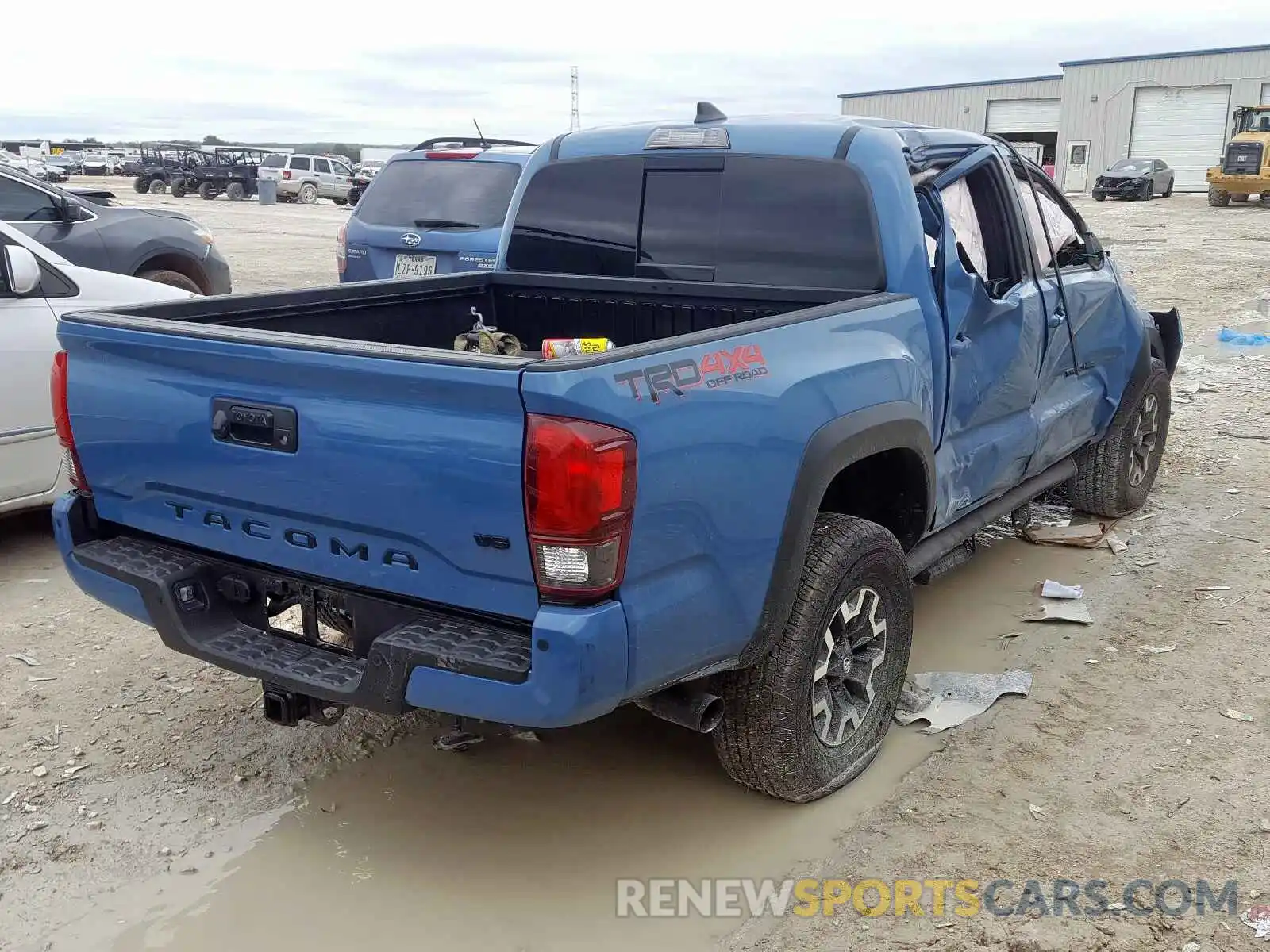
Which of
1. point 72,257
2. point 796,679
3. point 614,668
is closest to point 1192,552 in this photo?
point 796,679

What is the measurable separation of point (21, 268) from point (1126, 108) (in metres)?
50.0

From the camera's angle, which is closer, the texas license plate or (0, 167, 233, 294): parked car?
the texas license plate

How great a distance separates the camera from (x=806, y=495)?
10.2 feet

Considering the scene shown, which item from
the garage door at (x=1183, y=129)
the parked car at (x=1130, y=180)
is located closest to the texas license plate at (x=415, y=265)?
the parked car at (x=1130, y=180)

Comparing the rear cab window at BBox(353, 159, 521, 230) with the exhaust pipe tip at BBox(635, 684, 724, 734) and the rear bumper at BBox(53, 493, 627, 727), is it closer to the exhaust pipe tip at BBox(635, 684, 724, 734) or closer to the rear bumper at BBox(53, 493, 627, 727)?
the rear bumper at BBox(53, 493, 627, 727)

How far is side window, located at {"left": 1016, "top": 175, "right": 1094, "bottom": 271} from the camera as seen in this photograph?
4.88 m

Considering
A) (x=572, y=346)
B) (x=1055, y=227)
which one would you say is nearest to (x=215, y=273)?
(x=572, y=346)

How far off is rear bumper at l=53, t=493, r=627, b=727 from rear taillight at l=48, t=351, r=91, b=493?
220mm

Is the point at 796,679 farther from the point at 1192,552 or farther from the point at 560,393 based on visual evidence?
the point at 1192,552

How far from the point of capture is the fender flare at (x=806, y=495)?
3043 millimetres

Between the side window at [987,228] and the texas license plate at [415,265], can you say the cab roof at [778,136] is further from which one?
the texas license plate at [415,265]

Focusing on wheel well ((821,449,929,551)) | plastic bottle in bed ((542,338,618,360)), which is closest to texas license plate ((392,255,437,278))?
plastic bottle in bed ((542,338,618,360))

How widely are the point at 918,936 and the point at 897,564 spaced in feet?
3.73

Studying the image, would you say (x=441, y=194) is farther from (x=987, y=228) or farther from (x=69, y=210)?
(x=987, y=228)
